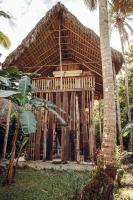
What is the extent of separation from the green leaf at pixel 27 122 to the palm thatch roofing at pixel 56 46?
710 centimetres

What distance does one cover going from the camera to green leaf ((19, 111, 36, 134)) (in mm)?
4473

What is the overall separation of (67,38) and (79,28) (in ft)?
6.15

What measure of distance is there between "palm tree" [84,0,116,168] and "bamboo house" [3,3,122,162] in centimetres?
547

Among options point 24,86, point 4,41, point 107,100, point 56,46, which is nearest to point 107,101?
point 107,100

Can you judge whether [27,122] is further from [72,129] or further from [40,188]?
[72,129]

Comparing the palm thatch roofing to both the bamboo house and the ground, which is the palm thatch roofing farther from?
the ground

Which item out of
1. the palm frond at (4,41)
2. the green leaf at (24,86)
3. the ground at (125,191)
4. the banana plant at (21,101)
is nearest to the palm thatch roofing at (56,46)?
the palm frond at (4,41)

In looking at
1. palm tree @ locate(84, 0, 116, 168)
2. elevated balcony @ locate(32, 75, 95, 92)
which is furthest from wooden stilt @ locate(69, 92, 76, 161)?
palm tree @ locate(84, 0, 116, 168)

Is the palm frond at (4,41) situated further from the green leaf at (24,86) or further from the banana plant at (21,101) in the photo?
the green leaf at (24,86)

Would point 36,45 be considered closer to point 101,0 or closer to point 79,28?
point 79,28

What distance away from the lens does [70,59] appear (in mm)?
14883

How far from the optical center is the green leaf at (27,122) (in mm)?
4473

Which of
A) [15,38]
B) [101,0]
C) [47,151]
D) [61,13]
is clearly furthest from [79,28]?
[47,151]

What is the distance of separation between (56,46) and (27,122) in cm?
962
